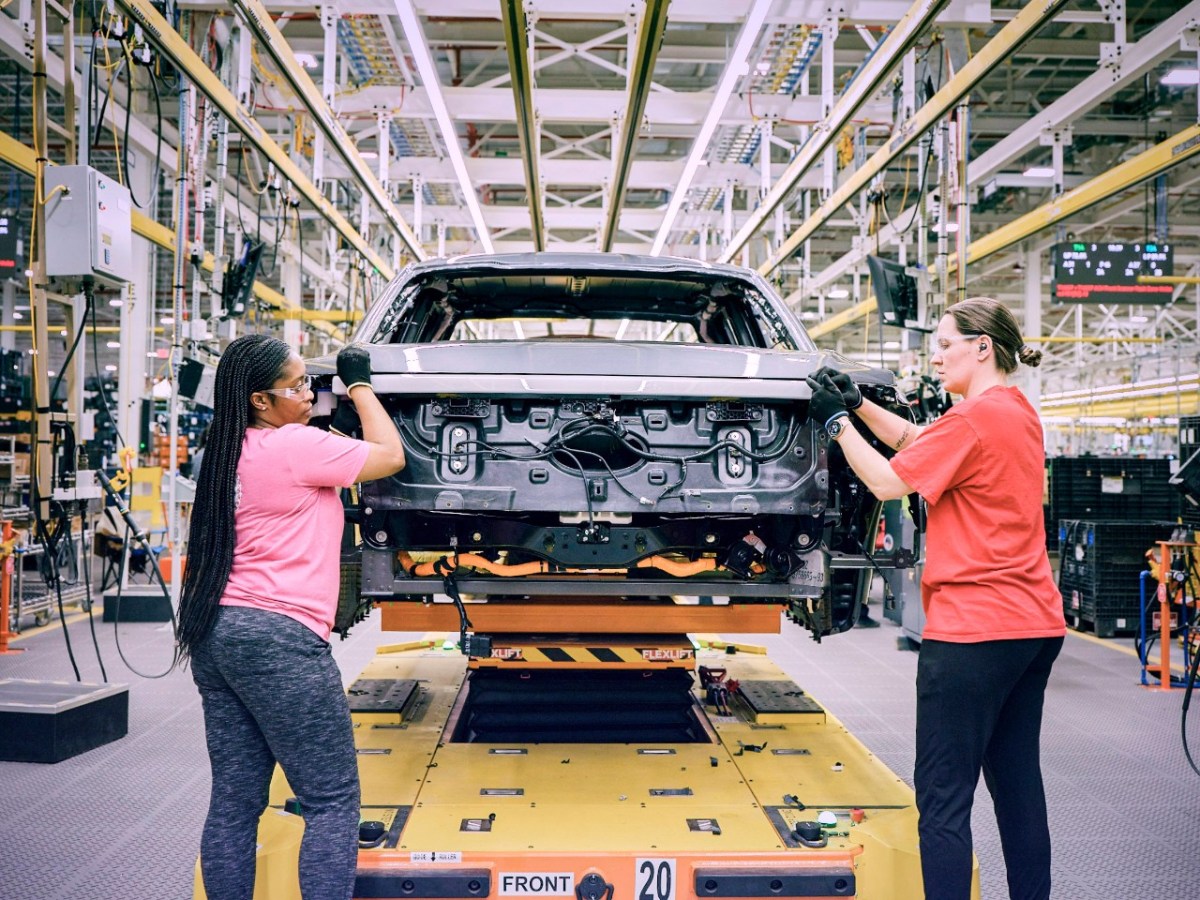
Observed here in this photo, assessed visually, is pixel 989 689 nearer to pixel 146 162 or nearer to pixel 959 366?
pixel 959 366

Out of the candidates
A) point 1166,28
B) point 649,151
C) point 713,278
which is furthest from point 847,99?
point 649,151

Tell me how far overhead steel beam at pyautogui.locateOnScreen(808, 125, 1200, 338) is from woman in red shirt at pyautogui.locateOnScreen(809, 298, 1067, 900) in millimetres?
4536

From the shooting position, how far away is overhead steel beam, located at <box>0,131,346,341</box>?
5.55 meters

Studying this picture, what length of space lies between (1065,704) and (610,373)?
4.50 meters

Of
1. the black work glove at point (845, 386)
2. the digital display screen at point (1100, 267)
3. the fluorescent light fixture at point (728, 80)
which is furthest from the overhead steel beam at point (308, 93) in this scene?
the digital display screen at point (1100, 267)

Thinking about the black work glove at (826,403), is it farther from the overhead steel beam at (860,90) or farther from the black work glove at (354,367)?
the overhead steel beam at (860,90)

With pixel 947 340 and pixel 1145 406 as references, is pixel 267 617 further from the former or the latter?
pixel 1145 406

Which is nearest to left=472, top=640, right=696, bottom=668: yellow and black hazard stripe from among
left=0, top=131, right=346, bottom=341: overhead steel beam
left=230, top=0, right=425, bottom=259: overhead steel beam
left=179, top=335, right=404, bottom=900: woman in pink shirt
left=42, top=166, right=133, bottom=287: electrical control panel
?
left=179, top=335, right=404, bottom=900: woman in pink shirt

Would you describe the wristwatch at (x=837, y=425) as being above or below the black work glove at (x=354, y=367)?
below

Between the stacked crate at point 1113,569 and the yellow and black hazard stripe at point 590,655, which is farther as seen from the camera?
the stacked crate at point 1113,569

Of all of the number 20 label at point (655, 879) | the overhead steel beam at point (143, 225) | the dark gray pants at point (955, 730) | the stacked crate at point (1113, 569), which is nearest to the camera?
the dark gray pants at point (955, 730)

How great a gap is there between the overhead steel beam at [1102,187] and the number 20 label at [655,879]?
5236 millimetres

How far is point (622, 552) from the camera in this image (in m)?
2.64

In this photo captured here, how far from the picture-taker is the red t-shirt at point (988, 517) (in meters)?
2.10
